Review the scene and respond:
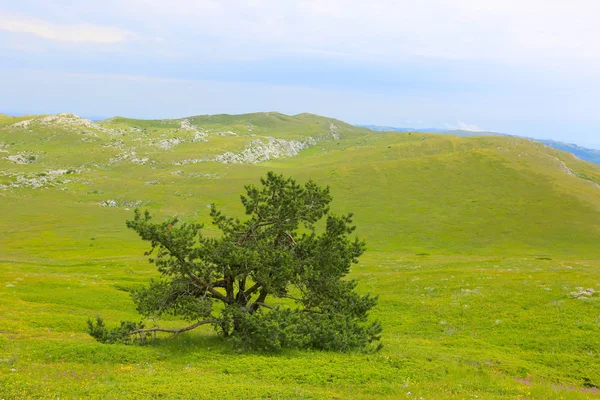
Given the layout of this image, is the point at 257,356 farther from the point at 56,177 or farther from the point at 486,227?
the point at 56,177

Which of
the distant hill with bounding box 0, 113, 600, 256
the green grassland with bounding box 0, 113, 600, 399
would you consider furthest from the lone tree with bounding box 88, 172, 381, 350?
the distant hill with bounding box 0, 113, 600, 256

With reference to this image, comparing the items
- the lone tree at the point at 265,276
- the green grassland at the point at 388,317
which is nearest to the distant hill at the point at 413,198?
the green grassland at the point at 388,317

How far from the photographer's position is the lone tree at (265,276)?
928 inches

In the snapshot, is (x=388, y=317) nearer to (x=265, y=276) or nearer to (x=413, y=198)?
(x=265, y=276)

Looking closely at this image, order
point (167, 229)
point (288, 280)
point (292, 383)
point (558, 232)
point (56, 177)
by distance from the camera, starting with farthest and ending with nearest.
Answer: point (56, 177) < point (558, 232) < point (288, 280) < point (167, 229) < point (292, 383)

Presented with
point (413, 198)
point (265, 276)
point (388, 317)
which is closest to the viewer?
point (265, 276)

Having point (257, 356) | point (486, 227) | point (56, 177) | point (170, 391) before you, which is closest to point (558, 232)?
point (486, 227)

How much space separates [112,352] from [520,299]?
36659mm

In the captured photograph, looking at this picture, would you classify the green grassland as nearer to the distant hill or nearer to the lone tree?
the distant hill

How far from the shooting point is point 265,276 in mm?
24234

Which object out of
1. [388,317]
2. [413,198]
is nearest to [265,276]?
[388,317]

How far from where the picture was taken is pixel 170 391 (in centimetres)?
1602

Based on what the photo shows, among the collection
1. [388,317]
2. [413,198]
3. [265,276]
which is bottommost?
[388,317]

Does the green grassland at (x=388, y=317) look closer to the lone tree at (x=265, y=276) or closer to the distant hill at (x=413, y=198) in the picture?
the distant hill at (x=413, y=198)
